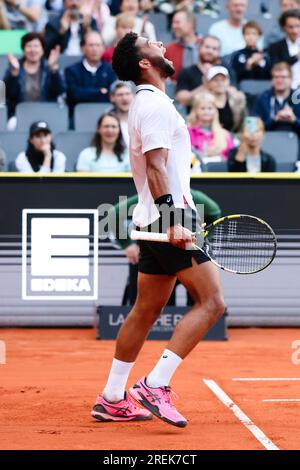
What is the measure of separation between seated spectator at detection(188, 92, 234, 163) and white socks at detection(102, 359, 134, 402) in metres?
5.01

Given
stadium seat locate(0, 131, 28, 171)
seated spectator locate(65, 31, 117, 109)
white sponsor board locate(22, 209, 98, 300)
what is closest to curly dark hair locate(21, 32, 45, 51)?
seated spectator locate(65, 31, 117, 109)

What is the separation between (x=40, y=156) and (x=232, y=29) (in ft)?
11.3

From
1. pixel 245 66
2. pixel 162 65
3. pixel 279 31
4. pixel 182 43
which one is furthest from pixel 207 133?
pixel 162 65

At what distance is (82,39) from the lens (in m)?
11.7

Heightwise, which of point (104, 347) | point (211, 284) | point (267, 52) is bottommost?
point (104, 347)

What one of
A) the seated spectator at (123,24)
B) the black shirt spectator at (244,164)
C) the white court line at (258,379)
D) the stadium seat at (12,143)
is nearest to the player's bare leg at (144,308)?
the white court line at (258,379)

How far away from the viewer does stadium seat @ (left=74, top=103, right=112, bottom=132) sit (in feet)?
36.0

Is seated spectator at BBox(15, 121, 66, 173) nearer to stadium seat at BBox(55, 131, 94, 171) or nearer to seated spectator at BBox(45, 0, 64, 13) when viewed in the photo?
stadium seat at BBox(55, 131, 94, 171)

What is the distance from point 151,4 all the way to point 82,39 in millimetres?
1456

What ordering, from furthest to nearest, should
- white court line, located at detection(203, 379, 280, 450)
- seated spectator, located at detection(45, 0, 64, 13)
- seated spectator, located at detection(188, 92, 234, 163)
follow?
1. seated spectator, located at detection(45, 0, 64, 13)
2. seated spectator, located at detection(188, 92, 234, 163)
3. white court line, located at detection(203, 379, 280, 450)

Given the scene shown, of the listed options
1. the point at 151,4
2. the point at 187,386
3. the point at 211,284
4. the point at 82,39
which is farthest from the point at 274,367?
the point at 151,4

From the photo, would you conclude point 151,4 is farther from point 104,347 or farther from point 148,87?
point 148,87

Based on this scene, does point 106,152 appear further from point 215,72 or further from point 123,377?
point 123,377
